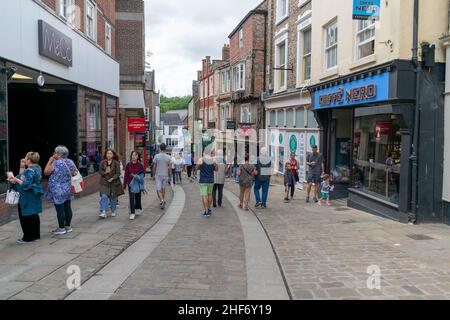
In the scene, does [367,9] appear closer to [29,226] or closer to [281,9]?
[29,226]

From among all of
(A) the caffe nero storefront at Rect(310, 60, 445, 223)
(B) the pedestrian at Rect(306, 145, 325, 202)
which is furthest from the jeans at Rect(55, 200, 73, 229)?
(B) the pedestrian at Rect(306, 145, 325, 202)

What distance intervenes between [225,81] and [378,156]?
82.3 feet

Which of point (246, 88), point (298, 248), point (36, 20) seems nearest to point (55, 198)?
point (298, 248)

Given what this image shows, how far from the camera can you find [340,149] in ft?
46.1

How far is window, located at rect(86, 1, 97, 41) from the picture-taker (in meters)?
15.8

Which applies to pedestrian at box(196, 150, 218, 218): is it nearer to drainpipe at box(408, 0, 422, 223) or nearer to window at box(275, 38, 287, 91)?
drainpipe at box(408, 0, 422, 223)

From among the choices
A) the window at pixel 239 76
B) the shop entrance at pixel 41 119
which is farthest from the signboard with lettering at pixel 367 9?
the window at pixel 239 76

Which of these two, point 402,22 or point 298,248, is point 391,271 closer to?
point 298,248

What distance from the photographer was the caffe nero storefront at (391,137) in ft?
29.8

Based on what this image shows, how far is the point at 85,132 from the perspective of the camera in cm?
1549

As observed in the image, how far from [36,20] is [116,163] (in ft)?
13.4

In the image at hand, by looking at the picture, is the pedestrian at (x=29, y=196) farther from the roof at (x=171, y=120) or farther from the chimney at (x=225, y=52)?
the roof at (x=171, y=120)

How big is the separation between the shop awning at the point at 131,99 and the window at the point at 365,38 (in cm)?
1766

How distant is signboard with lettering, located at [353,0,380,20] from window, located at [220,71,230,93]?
949 inches
